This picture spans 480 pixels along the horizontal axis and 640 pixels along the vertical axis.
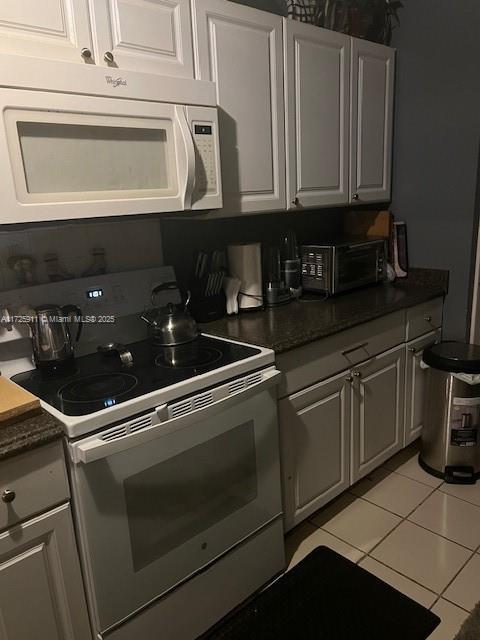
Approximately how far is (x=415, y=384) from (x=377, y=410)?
0.37 m

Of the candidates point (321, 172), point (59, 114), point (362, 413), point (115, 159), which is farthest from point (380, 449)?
point (59, 114)


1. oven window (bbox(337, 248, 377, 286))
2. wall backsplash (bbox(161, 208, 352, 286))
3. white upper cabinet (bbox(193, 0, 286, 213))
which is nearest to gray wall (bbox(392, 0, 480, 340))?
oven window (bbox(337, 248, 377, 286))

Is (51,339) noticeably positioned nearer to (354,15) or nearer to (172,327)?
(172,327)

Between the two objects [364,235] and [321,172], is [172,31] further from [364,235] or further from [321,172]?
[364,235]

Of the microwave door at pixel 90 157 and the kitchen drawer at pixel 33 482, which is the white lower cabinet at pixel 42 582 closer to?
the kitchen drawer at pixel 33 482

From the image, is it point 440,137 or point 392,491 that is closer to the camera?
point 392,491

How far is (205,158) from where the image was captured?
1.68 metres

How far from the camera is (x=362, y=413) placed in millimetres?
2195

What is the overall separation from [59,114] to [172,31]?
1.85 feet

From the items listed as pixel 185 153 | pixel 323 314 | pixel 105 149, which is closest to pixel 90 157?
pixel 105 149

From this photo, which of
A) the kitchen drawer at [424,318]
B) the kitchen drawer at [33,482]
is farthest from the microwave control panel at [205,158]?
the kitchen drawer at [424,318]

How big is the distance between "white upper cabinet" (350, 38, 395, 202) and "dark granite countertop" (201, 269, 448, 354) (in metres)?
0.51

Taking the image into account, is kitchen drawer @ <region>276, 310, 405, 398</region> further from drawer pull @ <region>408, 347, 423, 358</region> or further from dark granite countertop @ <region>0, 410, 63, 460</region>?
dark granite countertop @ <region>0, 410, 63, 460</region>

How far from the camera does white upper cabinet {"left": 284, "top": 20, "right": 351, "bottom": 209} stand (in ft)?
6.69
